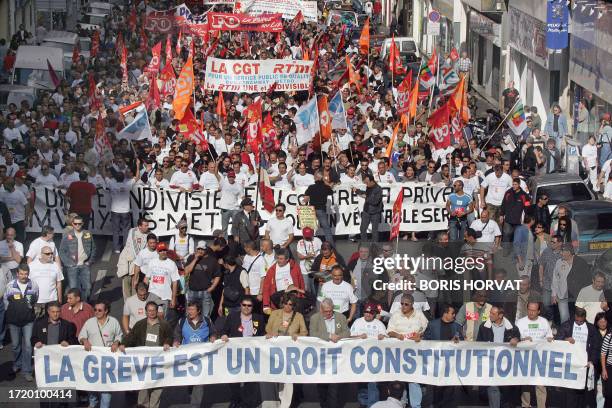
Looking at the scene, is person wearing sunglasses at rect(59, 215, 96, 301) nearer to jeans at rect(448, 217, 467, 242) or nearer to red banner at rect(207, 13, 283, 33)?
jeans at rect(448, 217, 467, 242)

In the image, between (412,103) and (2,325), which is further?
(412,103)

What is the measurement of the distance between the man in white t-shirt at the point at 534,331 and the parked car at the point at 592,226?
17.9ft

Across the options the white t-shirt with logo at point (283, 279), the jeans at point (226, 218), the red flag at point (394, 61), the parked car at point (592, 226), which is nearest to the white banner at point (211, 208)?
the jeans at point (226, 218)

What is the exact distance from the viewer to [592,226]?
811 inches

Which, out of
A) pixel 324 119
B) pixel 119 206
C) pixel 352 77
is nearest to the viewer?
pixel 119 206

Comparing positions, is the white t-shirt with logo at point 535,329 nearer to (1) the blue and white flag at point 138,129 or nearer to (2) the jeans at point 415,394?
(2) the jeans at point 415,394

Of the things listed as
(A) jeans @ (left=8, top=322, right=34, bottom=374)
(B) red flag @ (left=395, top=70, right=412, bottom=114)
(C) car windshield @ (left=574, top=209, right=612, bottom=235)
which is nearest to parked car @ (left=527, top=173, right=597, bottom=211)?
(C) car windshield @ (left=574, top=209, right=612, bottom=235)

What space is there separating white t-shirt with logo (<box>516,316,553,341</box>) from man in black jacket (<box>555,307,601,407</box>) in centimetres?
20

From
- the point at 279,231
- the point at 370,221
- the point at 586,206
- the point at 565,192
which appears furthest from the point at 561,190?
the point at 279,231

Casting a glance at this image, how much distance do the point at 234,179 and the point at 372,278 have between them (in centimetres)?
571

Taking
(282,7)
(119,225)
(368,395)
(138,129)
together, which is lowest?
(368,395)

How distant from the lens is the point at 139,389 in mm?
14453

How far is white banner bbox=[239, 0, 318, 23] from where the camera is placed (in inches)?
1980

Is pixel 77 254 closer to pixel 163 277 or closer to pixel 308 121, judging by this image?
pixel 163 277
